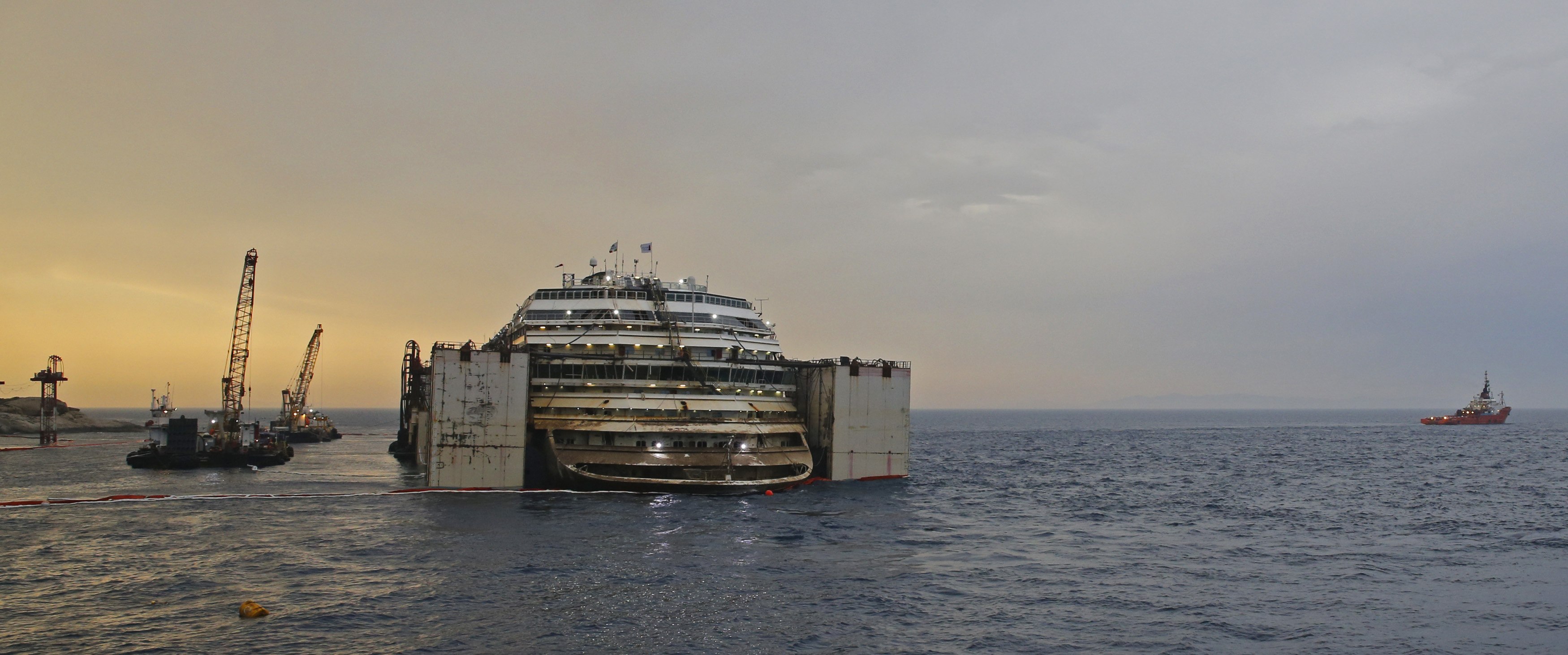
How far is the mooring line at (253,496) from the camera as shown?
60469 mm

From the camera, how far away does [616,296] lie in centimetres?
7200

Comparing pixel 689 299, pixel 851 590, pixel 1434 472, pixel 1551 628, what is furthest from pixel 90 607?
pixel 1434 472

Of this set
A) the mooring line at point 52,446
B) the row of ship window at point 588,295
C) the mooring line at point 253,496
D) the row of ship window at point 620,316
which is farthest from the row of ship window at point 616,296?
A: the mooring line at point 52,446

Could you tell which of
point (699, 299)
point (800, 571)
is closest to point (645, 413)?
point (699, 299)

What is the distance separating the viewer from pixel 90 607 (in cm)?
3412

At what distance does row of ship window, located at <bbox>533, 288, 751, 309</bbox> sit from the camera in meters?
71.8

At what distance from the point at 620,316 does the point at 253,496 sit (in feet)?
94.6

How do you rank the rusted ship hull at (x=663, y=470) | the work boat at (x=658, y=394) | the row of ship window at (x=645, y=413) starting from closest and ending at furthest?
the rusted ship hull at (x=663, y=470)
the work boat at (x=658, y=394)
the row of ship window at (x=645, y=413)

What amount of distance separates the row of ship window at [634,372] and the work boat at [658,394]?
0.07 m

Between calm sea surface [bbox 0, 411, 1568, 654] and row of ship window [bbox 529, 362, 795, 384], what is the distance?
26.5 ft

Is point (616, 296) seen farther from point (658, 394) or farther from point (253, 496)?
point (253, 496)

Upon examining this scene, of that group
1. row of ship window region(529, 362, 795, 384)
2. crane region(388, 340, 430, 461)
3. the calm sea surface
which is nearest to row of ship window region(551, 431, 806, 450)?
the calm sea surface

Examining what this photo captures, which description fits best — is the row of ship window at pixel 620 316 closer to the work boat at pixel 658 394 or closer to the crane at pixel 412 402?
the work boat at pixel 658 394

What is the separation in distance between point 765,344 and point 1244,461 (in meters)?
70.6
